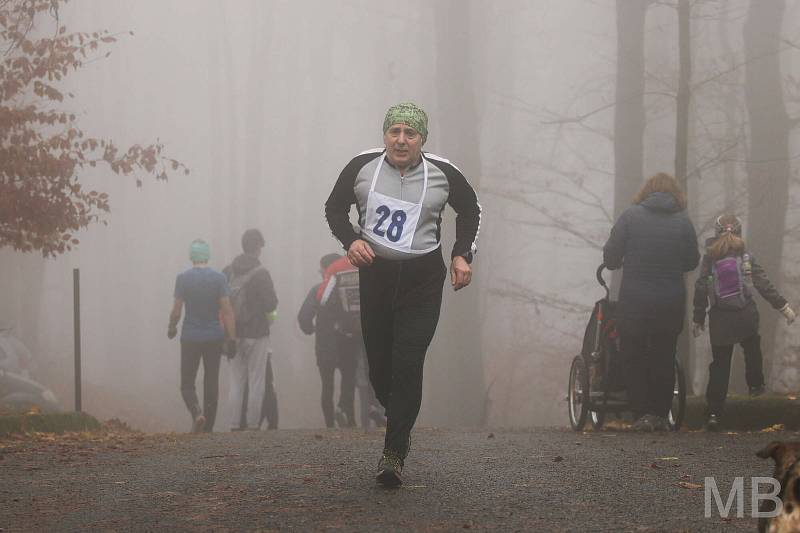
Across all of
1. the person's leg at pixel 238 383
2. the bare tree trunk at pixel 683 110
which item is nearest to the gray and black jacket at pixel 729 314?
the bare tree trunk at pixel 683 110

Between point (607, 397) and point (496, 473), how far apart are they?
152 inches

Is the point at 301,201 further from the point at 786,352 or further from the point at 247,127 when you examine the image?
the point at 786,352

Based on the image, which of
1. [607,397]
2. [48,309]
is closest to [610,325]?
[607,397]

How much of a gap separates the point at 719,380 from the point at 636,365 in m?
0.89

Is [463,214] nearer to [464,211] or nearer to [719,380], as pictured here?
[464,211]

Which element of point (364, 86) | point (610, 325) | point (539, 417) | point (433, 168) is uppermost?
point (364, 86)

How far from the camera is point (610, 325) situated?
1169cm

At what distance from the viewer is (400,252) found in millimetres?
7305

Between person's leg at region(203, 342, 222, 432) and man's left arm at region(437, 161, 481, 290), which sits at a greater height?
man's left arm at region(437, 161, 481, 290)

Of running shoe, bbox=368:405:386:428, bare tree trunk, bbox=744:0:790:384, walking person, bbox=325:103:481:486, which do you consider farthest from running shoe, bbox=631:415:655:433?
bare tree trunk, bbox=744:0:790:384

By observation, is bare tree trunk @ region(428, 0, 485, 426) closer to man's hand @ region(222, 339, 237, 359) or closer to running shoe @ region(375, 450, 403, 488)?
man's hand @ region(222, 339, 237, 359)

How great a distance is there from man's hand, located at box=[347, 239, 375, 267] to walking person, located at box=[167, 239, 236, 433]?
24.8 ft

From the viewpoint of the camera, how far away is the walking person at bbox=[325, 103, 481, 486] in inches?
287

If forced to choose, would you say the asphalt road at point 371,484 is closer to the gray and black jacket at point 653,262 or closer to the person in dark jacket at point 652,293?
the person in dark jacket at point 652,293
